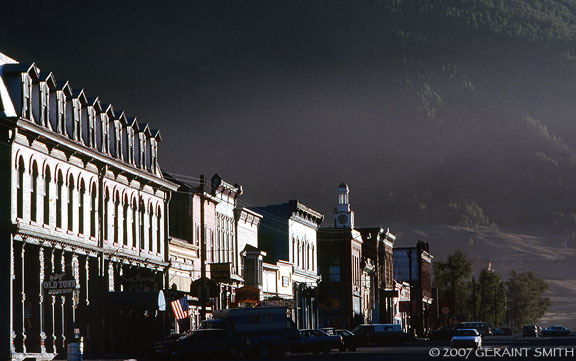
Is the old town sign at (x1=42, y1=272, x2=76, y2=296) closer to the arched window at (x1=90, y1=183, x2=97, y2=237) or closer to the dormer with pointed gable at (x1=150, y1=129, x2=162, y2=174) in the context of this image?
the arched window at (x1=90, y1=183, x2=97, y2=237)

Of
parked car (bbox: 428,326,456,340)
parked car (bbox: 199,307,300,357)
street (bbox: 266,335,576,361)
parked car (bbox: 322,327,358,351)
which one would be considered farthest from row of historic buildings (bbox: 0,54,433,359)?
parked car (bbox: 428,326,456,340)

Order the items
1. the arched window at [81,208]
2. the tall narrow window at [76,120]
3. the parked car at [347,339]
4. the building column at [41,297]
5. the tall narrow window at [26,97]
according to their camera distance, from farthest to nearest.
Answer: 1. the parked car at [347,339]
2. the arched window at [81,208]
3. the tall narrow window at [76,120]
4. the building column at [41,297]
5. the tall narrow window at [26,97]

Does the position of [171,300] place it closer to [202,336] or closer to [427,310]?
[202,336]

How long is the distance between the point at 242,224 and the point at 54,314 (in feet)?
115

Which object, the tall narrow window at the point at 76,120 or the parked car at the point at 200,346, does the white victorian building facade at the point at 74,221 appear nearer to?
the tall narrow window at the point at 76,120

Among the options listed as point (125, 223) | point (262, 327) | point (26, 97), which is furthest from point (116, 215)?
point (26, 97)

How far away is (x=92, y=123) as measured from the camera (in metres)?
59.2

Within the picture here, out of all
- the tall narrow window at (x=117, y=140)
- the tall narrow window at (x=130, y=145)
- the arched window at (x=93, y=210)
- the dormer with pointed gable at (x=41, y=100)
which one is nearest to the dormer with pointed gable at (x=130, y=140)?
the tall narrow window at (x=130, y=145)

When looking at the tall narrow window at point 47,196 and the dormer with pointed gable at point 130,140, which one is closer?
the tall narrow window at point 47,196

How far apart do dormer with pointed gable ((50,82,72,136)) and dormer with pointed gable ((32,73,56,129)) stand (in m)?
0.73

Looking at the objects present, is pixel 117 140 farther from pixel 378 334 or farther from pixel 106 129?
pixel 378 334

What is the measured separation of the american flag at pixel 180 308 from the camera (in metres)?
61.2

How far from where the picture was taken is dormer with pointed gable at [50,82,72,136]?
5419cm

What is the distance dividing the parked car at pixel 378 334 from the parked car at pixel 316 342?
56.4ft
